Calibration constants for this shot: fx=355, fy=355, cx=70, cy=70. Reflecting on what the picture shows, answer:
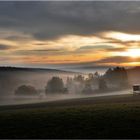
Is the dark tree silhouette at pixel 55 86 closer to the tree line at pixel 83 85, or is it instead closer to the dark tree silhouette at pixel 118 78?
the tree line at pixel 83 85

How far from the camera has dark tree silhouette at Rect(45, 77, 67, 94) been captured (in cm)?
16829

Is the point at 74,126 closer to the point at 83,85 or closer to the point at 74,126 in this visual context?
the point at 74,126

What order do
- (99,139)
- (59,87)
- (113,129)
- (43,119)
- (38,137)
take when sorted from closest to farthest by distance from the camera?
(99,139), (38,137), (113,129), (43,119), (59,87)

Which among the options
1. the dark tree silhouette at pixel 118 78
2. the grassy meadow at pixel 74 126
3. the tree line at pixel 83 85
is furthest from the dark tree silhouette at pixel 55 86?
the grassy meadow at pixel 74 126

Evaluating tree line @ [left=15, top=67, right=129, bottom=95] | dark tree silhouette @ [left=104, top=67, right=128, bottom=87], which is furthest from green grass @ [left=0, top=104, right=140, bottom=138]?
dark tree silhouette @ [left=104, top=67, right=128, bottom=87]

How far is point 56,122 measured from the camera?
26891mm

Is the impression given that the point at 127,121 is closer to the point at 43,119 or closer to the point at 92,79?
the point at 43,119

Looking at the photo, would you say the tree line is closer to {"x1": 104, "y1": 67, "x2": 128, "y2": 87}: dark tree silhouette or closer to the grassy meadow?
{"x1": 104, "y1": 67, "x2": 128, "y2": 87}: dark tree silhouette

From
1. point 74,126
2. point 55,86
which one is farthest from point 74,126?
point 55,86

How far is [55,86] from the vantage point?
176 meters

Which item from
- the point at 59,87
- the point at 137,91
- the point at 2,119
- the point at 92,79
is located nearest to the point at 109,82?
the point at 92,79

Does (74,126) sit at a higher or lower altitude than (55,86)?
lower

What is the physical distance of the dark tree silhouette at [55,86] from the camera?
552ft

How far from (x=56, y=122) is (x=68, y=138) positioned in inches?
240
